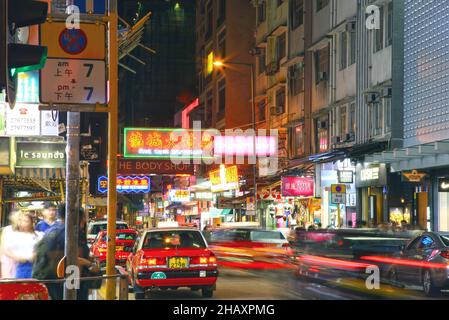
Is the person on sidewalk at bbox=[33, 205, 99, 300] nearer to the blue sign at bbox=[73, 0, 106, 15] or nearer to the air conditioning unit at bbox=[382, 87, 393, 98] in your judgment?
the blue sign at bbox=[73, 0, 106, 15]

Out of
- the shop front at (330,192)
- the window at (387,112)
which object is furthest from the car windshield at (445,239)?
the shop front at (330,192)

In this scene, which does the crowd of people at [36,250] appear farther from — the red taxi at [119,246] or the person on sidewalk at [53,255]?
the red taxi at [119,246]

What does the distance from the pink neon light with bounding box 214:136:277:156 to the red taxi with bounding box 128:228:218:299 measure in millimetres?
26549

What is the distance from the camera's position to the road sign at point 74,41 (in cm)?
898

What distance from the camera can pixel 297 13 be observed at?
4141 centimetres

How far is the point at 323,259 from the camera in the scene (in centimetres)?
1689

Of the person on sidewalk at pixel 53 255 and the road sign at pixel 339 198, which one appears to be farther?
the road sign at pixel 339 198

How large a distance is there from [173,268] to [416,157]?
12.9 meters

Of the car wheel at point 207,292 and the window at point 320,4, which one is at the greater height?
the window at point 320,4

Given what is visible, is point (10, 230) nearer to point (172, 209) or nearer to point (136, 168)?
point (136, 168)

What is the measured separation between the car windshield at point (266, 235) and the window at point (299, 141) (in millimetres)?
16838

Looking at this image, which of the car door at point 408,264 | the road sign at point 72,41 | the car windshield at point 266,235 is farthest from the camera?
the car windshield at point 266,235
